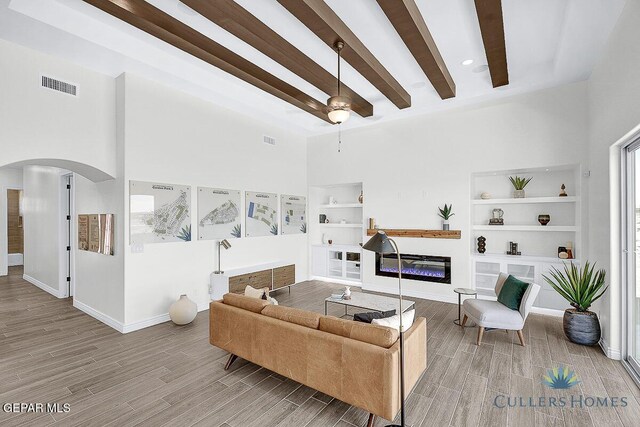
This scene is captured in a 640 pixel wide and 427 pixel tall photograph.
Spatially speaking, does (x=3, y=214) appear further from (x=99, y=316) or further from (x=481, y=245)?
(x=481, y=245)

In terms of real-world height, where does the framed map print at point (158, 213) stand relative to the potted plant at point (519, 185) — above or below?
below

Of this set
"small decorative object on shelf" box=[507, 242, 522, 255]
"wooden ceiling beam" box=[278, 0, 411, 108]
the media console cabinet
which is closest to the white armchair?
"small decorative object on shelf" box=[507, 242, 522, 255]

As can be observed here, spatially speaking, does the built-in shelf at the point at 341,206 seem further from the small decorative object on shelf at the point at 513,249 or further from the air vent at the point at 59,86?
the air vent at the point at 59,86

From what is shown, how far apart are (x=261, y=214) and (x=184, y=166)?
1893 mm

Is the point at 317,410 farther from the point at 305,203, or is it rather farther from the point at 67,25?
the point at 305,203

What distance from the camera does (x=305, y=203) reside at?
7.61 metres

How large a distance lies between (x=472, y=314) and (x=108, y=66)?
19.3 feet

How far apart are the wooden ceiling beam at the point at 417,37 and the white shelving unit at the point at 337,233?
11.2 ft

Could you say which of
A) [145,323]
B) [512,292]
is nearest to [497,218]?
[512,292]

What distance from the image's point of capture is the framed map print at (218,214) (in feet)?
17.0

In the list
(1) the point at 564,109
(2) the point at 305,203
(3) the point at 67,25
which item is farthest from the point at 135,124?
(1) the point at 564,109

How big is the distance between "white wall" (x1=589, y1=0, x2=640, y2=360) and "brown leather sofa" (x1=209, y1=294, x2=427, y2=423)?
7.99ft

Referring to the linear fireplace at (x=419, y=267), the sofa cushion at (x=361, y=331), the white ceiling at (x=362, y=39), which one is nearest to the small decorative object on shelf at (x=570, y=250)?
the linear fireplace at (x=419, y=267)

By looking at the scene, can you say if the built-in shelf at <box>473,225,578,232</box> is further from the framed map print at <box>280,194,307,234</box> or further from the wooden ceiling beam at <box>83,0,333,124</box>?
the wooden ceiling beam at <box>83,0,333,124</box>
